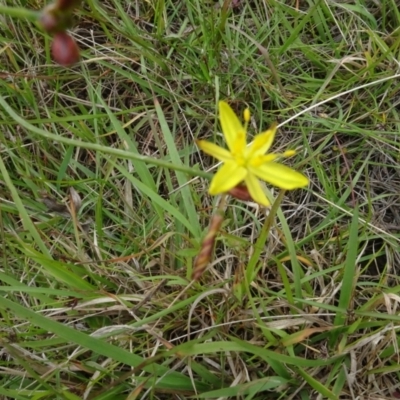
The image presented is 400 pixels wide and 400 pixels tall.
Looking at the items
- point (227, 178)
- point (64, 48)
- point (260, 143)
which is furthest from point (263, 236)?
point (64, 48)

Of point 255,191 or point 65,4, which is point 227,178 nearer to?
point 255,191

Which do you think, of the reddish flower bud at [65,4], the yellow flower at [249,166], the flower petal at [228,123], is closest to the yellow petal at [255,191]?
the yellow flower at [249,166]

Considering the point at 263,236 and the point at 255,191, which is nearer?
the point at 255,191

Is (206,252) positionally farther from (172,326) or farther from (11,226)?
(11,226)

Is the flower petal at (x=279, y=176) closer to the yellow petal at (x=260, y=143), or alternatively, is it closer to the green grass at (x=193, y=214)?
the yellow petal at (x=260, y=143)

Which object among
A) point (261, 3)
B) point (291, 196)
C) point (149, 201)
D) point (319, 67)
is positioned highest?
point (261, 3)

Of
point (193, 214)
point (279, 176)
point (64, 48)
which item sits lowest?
point (193, 214)

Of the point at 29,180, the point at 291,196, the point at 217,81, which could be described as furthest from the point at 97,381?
the point at 217,81
